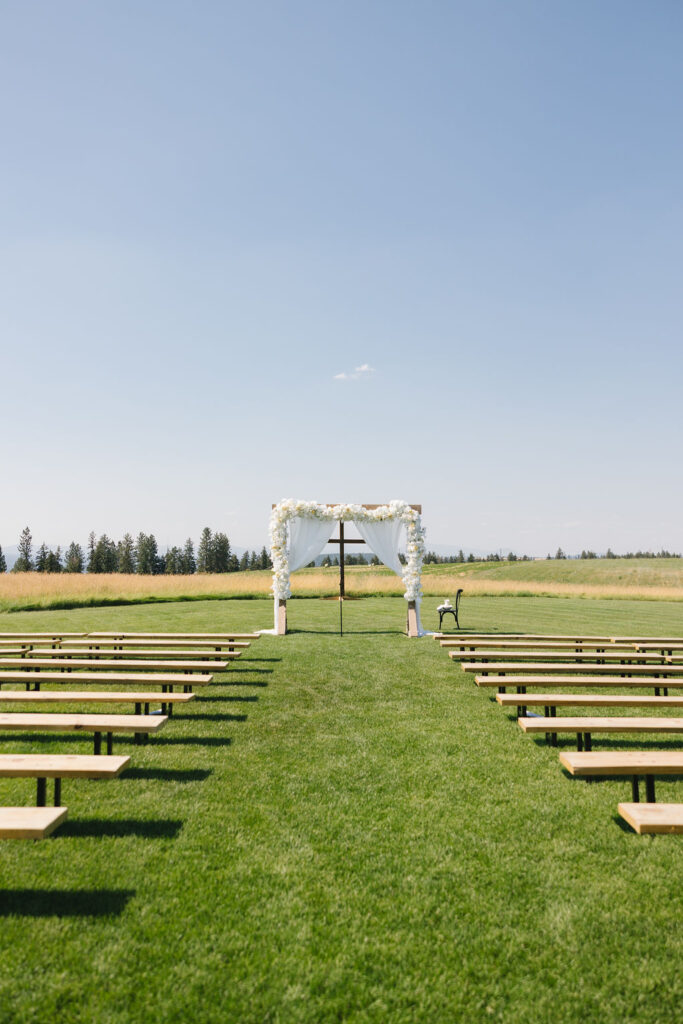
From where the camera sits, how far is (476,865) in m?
3.43

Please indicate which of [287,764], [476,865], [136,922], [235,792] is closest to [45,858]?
[136,922]

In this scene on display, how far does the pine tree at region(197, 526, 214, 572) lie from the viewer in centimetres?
7562

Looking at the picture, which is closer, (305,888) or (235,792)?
(305,888)

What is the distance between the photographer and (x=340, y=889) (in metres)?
3.16

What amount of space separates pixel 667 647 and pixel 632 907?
288 inches

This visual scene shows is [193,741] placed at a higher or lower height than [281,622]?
lower

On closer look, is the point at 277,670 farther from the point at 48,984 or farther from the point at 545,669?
the point at 48,984

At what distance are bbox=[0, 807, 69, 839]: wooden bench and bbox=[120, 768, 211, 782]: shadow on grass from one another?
1.65 metres

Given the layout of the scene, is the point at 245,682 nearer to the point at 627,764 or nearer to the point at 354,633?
the point at 354,633

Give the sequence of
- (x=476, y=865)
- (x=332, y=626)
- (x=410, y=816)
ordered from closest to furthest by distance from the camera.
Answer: (x=476, y=865)
(x=410, y=816)
(x=332, y=626)

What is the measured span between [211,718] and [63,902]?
365cm

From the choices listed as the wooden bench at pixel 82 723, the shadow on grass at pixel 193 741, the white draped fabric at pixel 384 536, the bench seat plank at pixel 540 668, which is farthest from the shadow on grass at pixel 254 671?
the white draped fabric at pixel 384 536

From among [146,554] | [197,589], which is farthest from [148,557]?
[197,589]

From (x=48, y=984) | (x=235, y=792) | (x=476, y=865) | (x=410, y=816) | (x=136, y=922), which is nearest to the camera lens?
(x=48, y=984)
